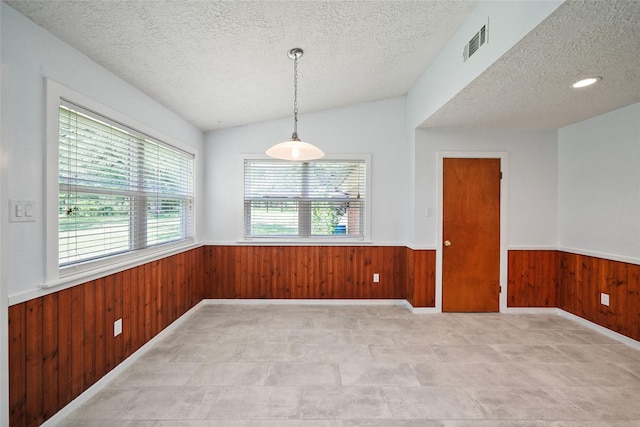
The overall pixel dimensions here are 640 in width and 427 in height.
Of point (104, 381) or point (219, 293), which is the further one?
point (219, 293)

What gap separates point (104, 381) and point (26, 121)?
1.88m

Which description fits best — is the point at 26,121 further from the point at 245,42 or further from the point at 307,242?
the point at 307,242

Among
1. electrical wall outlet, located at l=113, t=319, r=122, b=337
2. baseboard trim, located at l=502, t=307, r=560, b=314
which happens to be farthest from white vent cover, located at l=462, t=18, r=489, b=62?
electrical wall outlet, located at l=113, t=319, r=122, b=337

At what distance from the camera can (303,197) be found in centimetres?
418

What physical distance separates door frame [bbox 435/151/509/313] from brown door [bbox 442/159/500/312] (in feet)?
0.14

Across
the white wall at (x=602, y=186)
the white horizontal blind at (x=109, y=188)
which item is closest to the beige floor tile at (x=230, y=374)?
the white horizontal blind at (x=109, y=188)

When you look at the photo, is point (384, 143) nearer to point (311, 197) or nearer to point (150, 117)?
point (311, 197)

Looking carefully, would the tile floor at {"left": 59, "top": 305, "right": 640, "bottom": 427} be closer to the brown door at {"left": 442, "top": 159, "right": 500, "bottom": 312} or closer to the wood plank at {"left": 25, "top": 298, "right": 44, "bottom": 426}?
the wood plank at {"left": 25, "top": 298, "right": 44, "bottom": 426}

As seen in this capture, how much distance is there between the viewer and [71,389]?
76.7 inches

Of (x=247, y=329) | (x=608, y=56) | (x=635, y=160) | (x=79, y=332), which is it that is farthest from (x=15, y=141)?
(x=635, y=160)

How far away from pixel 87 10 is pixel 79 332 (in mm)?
2018

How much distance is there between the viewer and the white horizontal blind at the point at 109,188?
6.47 ft


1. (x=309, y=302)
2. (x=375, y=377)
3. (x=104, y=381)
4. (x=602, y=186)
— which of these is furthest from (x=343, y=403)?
(x=602, y=186)

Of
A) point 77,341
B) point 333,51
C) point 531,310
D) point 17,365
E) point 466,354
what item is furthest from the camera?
point 531,310
